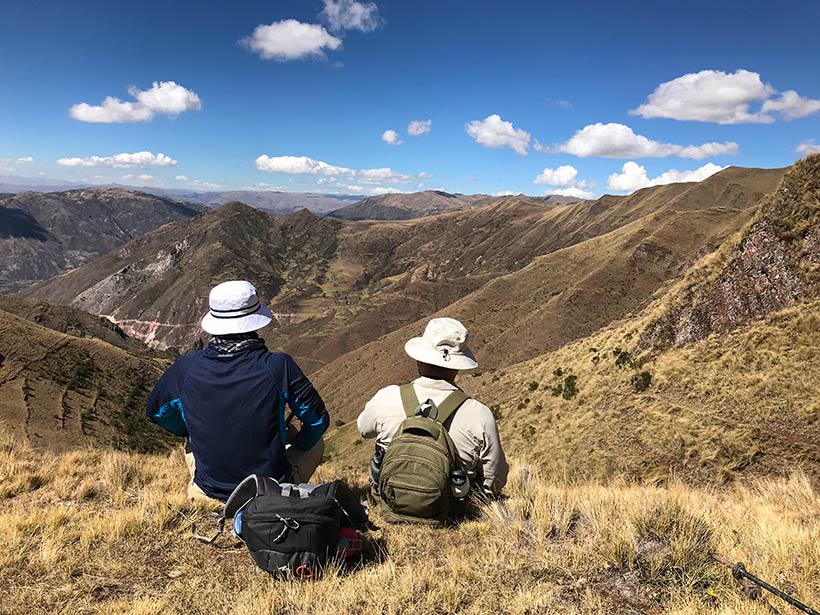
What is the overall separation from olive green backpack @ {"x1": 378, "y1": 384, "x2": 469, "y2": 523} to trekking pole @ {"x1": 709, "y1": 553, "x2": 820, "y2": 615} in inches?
103

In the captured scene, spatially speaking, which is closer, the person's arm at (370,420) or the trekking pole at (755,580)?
the trekking pole at (755,580)

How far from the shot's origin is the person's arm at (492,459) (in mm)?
5188

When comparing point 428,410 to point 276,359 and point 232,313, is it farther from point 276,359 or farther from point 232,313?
point 232,313

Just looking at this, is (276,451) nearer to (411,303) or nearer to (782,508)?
(782,508)

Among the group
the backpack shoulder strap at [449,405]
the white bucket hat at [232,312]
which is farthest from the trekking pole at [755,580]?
the white bucket hat at [232,312]

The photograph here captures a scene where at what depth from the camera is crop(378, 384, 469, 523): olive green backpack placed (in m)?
4.72

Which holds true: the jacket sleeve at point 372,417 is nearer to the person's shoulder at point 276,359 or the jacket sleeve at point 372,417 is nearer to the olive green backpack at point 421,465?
the olive green backpack at point 421,465

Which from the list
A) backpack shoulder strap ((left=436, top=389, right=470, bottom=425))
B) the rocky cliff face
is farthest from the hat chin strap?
the rocky cliff face

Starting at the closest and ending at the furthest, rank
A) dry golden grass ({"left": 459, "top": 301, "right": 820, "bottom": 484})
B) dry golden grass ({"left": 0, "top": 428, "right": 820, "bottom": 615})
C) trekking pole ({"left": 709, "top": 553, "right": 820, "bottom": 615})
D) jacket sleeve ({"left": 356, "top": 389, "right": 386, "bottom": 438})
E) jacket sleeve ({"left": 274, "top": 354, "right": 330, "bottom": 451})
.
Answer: trekking pole ({"left": 709, "top": 553, "right": 820, "bottom": 615}) → dry golden grass ({"left": 0, "top": 428, "right": 820, "bottom": 615}) → jacket sleeve ({"left": 274, "top": 354, "right": 330, "bottom": 451}) → jacket sleeve ({"left": 356, "top": 389, "right": 386, "bottom": 438}) → dry golden grass ({"left": 459, "top": 301, "right": 820, "bottom": 484})

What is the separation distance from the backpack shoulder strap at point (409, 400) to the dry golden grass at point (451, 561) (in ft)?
4.63

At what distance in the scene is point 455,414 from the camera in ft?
16.9

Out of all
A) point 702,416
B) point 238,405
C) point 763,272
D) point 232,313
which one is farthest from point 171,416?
point 763,272

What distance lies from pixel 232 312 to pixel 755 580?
17.7 ft

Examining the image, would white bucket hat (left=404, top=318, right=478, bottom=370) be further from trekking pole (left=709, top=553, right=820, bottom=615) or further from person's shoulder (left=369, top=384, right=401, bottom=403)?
trekking pole (left=709, top=553, right=820, bottom=615)
